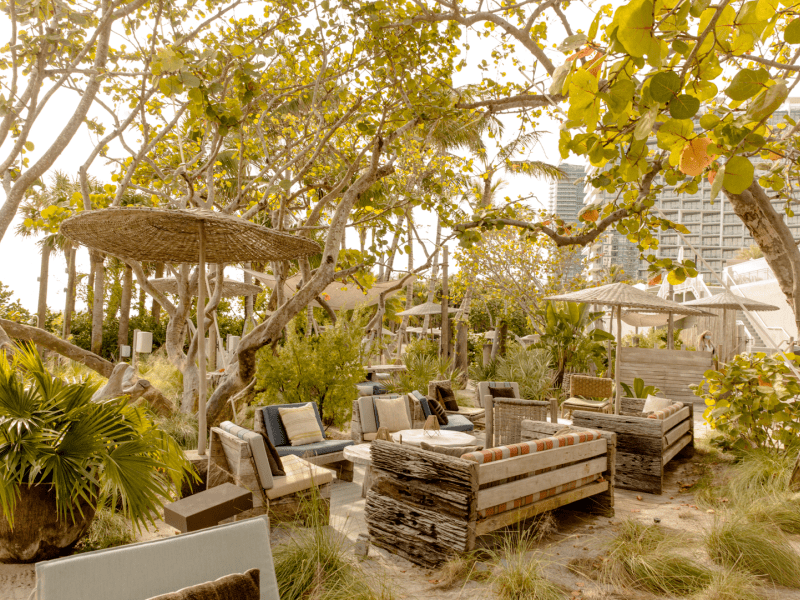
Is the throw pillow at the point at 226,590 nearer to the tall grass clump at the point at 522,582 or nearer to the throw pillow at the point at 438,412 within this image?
the tall grass clump at the point at 522,582

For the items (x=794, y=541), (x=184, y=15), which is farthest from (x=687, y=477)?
(x=184, y=15)

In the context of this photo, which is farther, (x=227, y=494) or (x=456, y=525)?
(x=456, y=525)

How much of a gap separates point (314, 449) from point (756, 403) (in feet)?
14.9

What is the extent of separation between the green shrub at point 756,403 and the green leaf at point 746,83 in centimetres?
442

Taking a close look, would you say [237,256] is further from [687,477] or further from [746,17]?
[687,477]

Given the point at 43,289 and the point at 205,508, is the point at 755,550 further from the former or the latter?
the point at 43,289

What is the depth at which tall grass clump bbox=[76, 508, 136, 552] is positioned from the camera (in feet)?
10.9

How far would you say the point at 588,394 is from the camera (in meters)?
9.51

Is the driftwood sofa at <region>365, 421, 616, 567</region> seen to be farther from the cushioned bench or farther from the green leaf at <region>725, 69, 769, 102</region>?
the green leaf at <region>725, 69, 769, 102</region>

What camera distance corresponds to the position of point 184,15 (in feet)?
19.6

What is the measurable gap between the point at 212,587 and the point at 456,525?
2030 millimetres

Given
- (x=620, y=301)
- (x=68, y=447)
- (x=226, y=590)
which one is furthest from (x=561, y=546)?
(x=620, y=301)

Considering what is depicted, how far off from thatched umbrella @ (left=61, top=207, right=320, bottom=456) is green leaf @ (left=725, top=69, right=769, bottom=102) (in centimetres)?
313

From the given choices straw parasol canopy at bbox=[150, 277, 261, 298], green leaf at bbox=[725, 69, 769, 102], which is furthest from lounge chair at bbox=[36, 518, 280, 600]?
straw parasol canopy at bbox=[150, 277, 261, 298]
